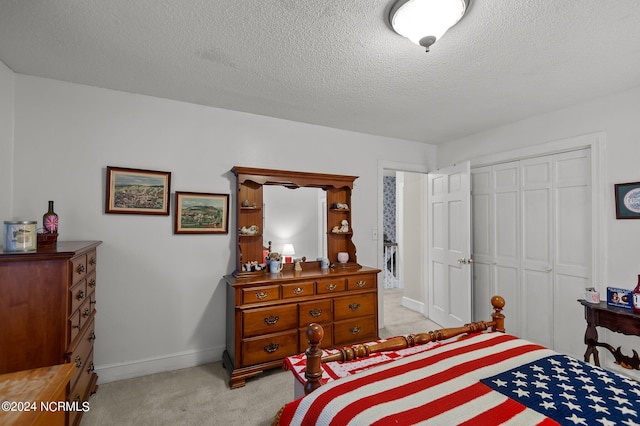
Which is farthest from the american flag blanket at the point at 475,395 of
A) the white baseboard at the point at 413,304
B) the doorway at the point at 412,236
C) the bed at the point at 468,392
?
the white baseboard at the point at 413,304

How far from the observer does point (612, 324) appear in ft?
7.70

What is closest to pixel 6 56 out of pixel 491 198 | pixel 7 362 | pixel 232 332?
pixel 7 362

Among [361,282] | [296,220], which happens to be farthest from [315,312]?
[296,220]

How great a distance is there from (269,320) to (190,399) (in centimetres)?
83

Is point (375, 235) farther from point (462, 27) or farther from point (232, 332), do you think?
point (462, 27)

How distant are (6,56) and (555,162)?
4.83m

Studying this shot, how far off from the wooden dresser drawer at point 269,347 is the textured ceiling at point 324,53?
2.24 meters

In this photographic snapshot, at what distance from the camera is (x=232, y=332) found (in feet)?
8.89

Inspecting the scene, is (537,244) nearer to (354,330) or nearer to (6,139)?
(354,330)

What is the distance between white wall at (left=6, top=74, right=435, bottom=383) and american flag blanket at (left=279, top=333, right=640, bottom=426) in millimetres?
1962

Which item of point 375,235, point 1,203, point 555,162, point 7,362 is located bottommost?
point 7,362

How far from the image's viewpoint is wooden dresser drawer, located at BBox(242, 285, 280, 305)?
263cm

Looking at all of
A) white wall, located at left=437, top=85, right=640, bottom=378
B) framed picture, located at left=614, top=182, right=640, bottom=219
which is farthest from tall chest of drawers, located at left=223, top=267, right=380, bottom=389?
framed picture, located at left=614, top=182, right=640, bottom=219

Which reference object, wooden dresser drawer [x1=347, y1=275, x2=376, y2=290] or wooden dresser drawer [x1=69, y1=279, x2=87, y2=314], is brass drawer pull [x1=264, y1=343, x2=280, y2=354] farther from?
wooden dresser drawer [x1=69, y1=279, x2=87, y2=314]
